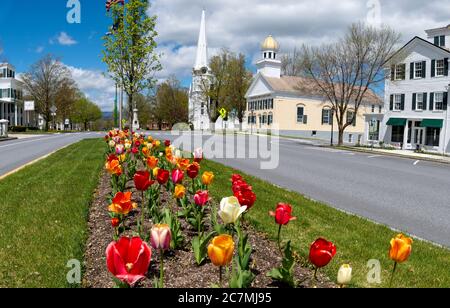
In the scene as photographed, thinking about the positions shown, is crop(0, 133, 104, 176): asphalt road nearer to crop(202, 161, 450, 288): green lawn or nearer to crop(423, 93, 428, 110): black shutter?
crop(202, 161, 450, 288): green lawn

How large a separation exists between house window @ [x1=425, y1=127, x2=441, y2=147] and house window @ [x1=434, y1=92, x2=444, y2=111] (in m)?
1.77

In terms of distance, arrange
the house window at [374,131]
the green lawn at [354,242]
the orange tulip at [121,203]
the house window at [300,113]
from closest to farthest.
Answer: the orange tulip at [121,203]
the green lawn at [354,242]
the house window at [374,131]
the house window at [300,113]

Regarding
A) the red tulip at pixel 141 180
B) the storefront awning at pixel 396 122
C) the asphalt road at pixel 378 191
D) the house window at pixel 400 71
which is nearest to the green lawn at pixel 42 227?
A: the red tulip at pixel 141 180

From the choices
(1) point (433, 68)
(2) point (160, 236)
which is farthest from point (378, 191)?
(1) point (433, 68)

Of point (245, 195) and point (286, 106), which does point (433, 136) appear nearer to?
point (286, 106)

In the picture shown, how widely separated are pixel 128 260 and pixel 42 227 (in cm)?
385

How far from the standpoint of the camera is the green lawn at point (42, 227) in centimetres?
378

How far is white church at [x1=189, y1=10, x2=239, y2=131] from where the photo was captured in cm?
7559

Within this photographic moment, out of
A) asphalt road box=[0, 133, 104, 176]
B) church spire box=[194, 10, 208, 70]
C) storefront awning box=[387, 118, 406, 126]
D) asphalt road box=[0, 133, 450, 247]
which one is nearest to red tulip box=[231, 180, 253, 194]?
asphalt road box=[0, 133, 450, 247]

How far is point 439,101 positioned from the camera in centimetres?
3150

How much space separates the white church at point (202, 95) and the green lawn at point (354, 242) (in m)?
66.6

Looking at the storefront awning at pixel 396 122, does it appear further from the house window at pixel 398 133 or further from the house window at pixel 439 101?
the house window at pixel 439 101

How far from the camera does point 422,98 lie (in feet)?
108
